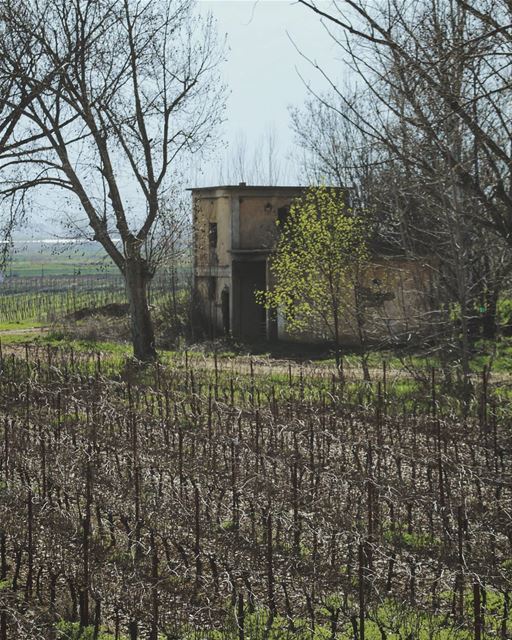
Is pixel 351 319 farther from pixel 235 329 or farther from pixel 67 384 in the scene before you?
pixel 67 384

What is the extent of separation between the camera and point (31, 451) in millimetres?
10391

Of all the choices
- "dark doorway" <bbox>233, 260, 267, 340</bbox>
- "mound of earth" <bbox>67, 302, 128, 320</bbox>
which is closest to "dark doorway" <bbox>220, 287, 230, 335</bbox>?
"dark doorway" <bbox>233, 260, 267, 340</bbox>

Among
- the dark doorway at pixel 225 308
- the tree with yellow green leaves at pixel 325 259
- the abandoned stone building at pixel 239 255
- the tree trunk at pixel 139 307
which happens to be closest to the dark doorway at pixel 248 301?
the abandoned stone building at pixel 239 255

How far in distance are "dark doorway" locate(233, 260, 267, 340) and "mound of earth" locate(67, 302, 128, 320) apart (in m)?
5.52

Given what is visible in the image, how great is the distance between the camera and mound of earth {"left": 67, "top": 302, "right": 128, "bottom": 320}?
114 ft

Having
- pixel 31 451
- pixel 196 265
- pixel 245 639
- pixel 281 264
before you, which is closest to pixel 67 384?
pixel 31 451

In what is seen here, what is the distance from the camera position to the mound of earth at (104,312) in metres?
34.8

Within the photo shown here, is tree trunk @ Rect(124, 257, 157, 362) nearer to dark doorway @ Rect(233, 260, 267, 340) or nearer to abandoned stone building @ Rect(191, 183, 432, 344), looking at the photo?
abandoned stone building @ Rect(191, 183, 432, 344)

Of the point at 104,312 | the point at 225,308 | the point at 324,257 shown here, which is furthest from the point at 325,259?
the point at 104,312

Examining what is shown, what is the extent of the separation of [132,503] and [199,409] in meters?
4.62

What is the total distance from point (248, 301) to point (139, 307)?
320 inches

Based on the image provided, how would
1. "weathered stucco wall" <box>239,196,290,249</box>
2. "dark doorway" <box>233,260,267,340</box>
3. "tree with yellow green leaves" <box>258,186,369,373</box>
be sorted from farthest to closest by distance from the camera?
"weathered stucco wall" <box>239,196,290,249</box> < "dark doorway" <box>233,260,267,340</box> < "tree with yellow green leaves" <box>258,186,369,373</box>

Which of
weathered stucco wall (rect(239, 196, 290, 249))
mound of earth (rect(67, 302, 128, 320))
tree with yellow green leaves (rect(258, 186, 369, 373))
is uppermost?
weathered stucco wall (rect(239, 196, 290, 249))

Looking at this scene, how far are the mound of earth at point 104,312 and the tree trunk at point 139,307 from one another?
11.8 metres
